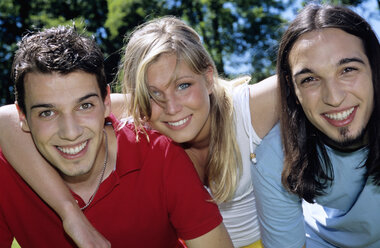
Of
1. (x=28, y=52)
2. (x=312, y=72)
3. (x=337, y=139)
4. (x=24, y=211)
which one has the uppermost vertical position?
(x=28, y=52)

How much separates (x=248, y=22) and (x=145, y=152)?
686 inches

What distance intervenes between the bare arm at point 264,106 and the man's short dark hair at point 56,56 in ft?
4.01

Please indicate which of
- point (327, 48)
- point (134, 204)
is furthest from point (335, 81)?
point (134, 204)

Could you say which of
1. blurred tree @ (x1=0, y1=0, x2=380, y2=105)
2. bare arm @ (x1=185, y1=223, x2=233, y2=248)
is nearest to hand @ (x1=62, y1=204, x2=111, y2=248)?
bare arm @ (x1=185, y1=223, x2=233, y2=248)

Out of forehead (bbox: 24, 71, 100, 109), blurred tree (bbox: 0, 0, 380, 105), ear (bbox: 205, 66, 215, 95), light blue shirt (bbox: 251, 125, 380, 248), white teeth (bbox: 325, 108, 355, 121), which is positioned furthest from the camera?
blurred tree (bbox: 0, 0, 380, 105)

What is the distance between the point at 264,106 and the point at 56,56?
161 centimetres

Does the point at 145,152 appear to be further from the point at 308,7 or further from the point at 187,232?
the point at 308,7

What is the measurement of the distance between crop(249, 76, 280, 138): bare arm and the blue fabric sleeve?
0.13 m

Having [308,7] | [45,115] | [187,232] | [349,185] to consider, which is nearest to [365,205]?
[349,185]

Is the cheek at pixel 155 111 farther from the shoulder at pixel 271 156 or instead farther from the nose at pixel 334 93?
the nose at pixel 334 93

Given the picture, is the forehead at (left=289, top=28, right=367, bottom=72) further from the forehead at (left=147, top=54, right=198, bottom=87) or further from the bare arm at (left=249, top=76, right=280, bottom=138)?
the forehead at (left=147, top=54, right=198, bottom=87)

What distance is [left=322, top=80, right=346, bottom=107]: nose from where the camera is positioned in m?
2.81

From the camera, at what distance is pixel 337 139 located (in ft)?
9.64

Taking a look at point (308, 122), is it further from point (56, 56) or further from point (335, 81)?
point (56, 56)
